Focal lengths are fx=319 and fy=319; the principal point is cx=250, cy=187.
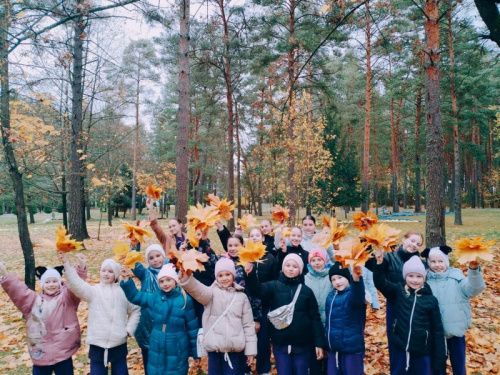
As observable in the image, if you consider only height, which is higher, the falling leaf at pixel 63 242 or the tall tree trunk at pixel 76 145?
the tall tree trunk at pixel 76 145

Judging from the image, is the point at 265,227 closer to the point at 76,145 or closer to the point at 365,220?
the point at 365,220

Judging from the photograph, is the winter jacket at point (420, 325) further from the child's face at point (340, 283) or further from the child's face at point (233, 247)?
the child's face at point (233, 247)

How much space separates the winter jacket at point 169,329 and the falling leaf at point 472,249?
2523 millimetres

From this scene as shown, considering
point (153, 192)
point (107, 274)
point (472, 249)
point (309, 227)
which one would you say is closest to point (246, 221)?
point (309, 227)

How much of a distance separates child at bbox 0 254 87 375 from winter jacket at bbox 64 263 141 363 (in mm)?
212

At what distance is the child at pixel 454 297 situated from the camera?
3.07m

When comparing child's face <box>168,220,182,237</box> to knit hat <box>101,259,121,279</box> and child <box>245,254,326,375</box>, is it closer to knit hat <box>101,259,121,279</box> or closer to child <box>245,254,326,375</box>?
knit hat <box>101,259,121,279</box>

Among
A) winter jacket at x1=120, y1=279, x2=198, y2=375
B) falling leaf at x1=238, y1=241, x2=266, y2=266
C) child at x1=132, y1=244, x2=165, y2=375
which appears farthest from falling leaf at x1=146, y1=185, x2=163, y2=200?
falling leaf at x1=238, y1=241, x2=266, y2=266

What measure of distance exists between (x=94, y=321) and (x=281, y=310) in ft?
6.09

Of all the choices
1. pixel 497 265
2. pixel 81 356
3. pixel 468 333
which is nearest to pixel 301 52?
pixel 497 265

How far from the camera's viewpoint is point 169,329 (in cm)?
307

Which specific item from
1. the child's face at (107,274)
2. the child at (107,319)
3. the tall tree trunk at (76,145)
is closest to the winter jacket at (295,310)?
the child at (107,319)

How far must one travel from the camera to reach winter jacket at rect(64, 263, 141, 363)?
3.10 metres

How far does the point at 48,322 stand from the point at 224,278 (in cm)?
176
